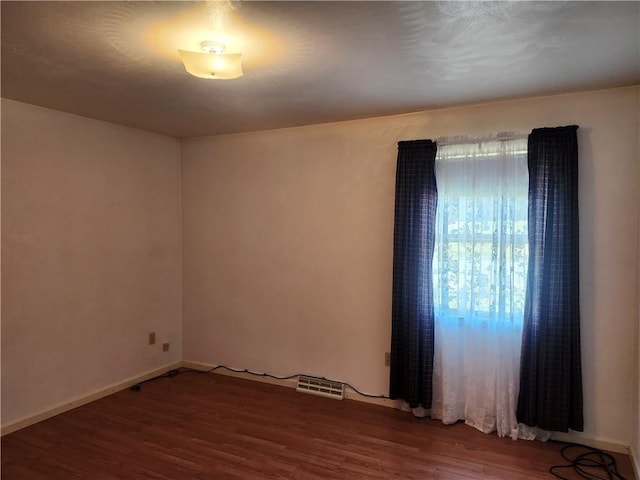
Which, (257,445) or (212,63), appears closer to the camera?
(212,63)

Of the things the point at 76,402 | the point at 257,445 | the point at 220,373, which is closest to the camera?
the point at 257,445

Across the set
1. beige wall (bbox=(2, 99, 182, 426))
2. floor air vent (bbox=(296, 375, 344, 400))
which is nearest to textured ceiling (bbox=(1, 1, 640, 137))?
beige wall (bbox=(2, 99, 182, 426))

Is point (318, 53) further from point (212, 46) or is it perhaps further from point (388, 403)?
point (388, 403)

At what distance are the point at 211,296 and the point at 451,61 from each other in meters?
3.16

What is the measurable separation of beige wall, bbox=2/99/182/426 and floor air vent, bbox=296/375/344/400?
4.94 feet

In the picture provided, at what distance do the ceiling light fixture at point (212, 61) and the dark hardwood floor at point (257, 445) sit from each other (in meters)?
2.27

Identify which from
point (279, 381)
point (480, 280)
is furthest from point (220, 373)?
point (480, 280)

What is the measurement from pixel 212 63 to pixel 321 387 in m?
2.82

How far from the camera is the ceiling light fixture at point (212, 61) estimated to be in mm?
2010

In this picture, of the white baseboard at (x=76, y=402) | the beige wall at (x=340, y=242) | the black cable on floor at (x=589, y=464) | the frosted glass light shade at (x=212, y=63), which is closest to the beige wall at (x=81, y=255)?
the white baseboard at (x=76, y=402)

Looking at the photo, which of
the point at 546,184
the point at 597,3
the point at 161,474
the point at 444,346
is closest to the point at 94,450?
the point at 161,474

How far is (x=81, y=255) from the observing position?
3.54 m

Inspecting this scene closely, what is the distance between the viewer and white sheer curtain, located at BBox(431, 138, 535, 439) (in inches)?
118

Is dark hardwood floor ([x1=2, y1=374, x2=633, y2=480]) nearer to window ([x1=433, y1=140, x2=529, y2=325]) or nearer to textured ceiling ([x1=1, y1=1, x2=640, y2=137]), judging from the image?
window ([x1=433, y1=140, x2=529, y2=325])
